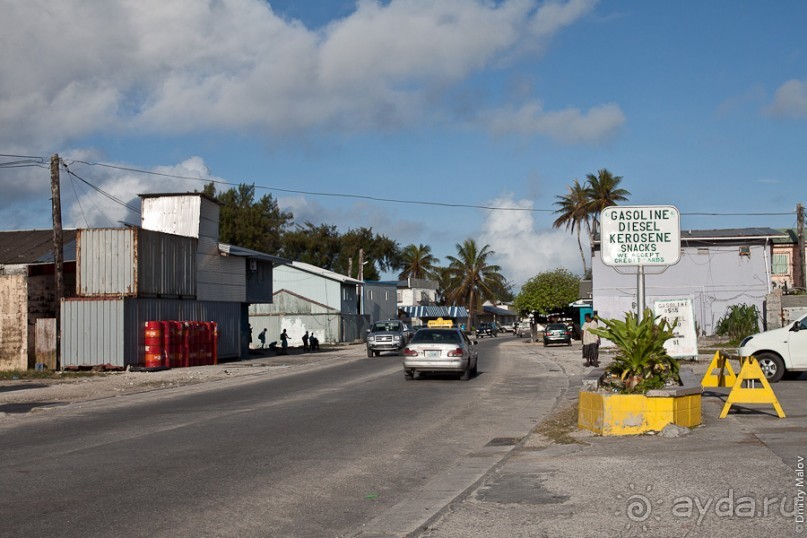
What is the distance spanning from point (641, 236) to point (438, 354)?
10.3 metres

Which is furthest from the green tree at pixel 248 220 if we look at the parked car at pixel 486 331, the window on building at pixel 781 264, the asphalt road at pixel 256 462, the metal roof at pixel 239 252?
the asphalt road at pixel 256 462

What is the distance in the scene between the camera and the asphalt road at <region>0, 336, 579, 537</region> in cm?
738

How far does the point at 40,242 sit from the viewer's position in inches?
1533

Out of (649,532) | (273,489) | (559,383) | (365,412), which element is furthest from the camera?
(559,383)

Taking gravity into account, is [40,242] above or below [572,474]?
above

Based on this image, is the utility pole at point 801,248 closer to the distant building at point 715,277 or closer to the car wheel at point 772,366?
the distant building at point 715,277

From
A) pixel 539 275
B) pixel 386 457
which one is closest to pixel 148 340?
pixel 386 457

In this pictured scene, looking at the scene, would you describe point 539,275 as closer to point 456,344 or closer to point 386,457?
point 456,344

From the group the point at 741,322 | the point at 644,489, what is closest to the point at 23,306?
the point at 644,489

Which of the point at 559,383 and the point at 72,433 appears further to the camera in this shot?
the point at 559,383

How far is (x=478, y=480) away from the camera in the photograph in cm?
884

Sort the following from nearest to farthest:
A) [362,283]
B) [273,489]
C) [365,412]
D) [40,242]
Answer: [273,489]
[365,412]
[40,242]
[362,283]

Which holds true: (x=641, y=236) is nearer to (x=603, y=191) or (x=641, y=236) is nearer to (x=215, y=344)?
(x=215, y=344)

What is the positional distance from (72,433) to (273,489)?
637 centimetres
